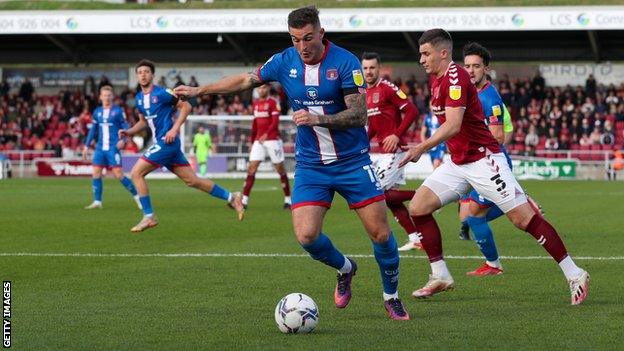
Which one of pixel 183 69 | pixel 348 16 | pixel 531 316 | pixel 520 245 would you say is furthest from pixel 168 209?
pixel 183 69

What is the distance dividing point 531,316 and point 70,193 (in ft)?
70.9

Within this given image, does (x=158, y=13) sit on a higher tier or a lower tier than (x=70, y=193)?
higher

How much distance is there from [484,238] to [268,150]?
39.5ft

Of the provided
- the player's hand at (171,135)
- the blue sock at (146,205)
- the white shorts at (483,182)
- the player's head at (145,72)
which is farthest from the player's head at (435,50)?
the blue sock at (146,205)

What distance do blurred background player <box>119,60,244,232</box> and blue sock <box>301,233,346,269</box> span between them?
7.04 metres

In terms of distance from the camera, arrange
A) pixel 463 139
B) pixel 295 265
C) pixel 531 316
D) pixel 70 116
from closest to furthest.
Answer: pixel 531 316, pixel 463 139, pixel 295 265, pixel 70 116

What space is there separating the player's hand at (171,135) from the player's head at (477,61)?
19.4 feet

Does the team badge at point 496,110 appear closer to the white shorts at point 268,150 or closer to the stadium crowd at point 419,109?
the white shorts at point 268,150

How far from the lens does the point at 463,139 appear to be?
9.62 meters

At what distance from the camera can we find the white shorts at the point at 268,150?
2258cm

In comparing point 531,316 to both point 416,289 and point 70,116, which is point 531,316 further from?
point 70,116

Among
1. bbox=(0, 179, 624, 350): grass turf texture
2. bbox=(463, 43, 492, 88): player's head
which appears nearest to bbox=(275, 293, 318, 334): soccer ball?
bbox=(0, 179, 624, 350): grass turf texture

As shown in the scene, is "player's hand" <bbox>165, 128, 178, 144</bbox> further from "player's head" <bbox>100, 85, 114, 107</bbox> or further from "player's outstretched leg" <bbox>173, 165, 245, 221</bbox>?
"player's head" <bbox>100, 85, 114, 107</bbox>

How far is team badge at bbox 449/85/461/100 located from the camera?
359 inches
